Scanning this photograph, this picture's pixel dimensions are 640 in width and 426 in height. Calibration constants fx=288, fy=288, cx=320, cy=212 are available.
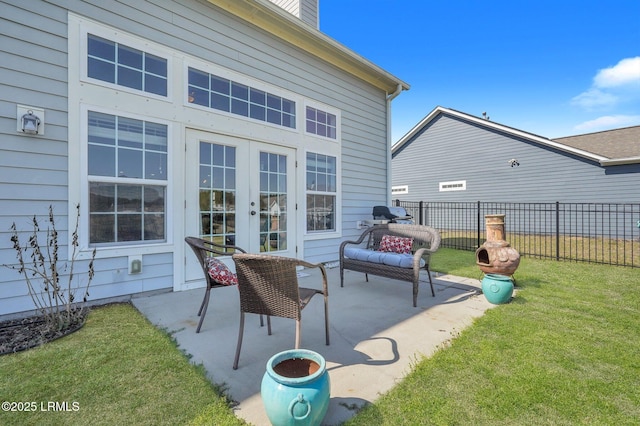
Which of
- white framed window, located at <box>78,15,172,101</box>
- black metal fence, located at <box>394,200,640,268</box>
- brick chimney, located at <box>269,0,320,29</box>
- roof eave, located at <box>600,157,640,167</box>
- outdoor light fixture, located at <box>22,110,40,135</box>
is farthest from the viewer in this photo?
roof eave, located at <box>600,157,640,167</box>

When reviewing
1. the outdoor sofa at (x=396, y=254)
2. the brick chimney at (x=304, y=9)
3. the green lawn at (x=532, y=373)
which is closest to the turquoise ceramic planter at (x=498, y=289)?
the green lawn at (x=532, y=373)

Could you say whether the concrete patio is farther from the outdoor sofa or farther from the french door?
the french door

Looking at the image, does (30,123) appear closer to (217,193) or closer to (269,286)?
(217,193)

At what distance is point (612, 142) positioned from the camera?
34.9ft

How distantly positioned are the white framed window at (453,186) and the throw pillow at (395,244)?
9.89 m

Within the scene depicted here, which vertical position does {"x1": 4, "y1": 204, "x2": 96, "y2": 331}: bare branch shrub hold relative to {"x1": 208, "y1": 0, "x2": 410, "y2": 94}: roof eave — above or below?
below

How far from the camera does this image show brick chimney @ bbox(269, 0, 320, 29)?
274 inches

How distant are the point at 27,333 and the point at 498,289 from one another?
4621 mm

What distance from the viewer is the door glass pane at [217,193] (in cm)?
395

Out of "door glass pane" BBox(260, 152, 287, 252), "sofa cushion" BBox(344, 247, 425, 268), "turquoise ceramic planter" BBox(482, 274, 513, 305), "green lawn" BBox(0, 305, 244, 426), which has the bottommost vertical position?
"green lawn" BBox(0, 305, 244, 426)

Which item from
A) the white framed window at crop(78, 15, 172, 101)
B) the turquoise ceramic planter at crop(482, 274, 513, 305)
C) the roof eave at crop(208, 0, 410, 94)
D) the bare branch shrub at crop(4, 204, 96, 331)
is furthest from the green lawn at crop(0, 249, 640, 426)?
the roof eave at crop(208, 0, 410, 94)

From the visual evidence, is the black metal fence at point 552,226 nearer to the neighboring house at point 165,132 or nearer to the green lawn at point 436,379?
the neighboring house at point 165,132

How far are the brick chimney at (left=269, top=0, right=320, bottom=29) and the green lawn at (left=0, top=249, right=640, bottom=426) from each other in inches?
287

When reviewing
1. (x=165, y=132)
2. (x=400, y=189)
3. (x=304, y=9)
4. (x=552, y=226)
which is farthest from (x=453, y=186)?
(x=165, y=132)
